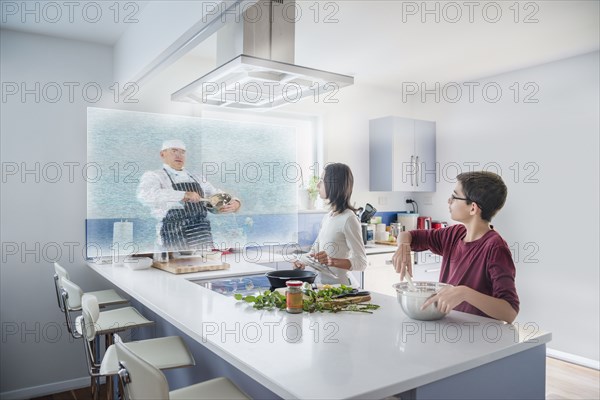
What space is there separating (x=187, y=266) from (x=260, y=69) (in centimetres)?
145

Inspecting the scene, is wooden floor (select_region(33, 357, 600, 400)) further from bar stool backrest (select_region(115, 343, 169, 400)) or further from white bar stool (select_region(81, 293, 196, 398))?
bar stool backrest (select_region(115, 343, 169, 400))

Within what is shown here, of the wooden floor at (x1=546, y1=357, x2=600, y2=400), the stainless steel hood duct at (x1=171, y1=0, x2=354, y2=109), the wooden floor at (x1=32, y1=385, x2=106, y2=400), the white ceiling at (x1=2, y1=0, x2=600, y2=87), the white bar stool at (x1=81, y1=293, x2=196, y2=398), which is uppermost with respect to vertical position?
the white ceiling at (x1=2, y1=0, x2=600, y2=87)

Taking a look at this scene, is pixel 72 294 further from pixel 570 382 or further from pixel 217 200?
pixel 570 382

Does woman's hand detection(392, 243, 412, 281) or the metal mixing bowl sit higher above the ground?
woman's hand detection(392, 243, 412, 281)

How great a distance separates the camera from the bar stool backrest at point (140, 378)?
115cm

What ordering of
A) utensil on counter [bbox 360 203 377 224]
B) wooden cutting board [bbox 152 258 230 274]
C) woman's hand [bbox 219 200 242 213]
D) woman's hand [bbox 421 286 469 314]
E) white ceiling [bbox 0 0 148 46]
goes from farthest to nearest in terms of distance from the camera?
utensil on counter [bbox 360 203 377 224] → woman's hand [bbox 219 200 242 213] → wooden cutting board [bbox 152 258 230 274] → white ceiling [bbox 0 0 148 46] → woman's hand [bbox 421 286 469 314]

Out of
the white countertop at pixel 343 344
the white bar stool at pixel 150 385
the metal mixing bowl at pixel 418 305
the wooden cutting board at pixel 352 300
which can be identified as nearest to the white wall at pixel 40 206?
the white countertop at pixel 343 344

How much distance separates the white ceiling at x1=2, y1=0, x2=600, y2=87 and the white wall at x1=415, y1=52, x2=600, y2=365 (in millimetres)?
294

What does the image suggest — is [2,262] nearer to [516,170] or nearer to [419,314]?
[419,314]

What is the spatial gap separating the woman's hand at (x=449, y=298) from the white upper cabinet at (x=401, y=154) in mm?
2932

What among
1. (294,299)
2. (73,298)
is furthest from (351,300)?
(73,298)

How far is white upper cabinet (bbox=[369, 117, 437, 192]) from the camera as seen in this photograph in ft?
14.5

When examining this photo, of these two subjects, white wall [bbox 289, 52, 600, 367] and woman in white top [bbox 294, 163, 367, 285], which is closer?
woman in white top [bbox 294, 163, 367, 285]

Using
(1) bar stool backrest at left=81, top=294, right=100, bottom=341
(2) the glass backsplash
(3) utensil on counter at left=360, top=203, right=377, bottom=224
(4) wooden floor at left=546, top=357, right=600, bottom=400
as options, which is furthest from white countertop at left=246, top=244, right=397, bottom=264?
(4) wooden floor at left=546, top=357, right=600, bottom=400
